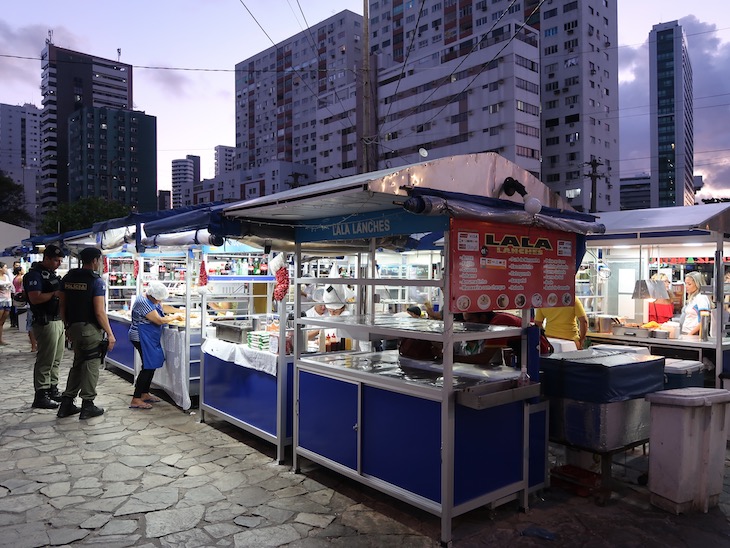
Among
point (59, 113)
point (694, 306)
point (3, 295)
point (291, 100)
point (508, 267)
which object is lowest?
point (3, 295)

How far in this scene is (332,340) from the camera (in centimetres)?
616

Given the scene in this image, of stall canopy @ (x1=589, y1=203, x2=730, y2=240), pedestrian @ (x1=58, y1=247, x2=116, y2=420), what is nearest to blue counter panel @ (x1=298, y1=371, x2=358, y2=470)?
pedestrian @ (x1=58, y1=247, x2=116, y2=420)

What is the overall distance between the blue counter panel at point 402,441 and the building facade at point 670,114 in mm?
103959

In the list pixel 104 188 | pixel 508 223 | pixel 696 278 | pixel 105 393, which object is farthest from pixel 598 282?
pixel 104 188

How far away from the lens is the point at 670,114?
375ft

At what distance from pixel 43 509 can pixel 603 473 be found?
441 cm

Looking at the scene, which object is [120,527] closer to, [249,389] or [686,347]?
[249,389]

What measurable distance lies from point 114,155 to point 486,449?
132 m

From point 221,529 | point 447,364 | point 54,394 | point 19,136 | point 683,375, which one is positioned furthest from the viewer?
point 19,136

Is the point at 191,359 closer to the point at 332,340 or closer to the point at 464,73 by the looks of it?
the point at 332,340

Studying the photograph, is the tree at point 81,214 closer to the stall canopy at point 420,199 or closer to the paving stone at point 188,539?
the stall canopy at point 420,199

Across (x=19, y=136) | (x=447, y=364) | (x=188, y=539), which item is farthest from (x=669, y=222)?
(x=19, y=136)

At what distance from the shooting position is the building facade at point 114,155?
4621 inches

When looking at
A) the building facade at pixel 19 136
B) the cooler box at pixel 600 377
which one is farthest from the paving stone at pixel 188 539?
the building facade at pixel 19 136
